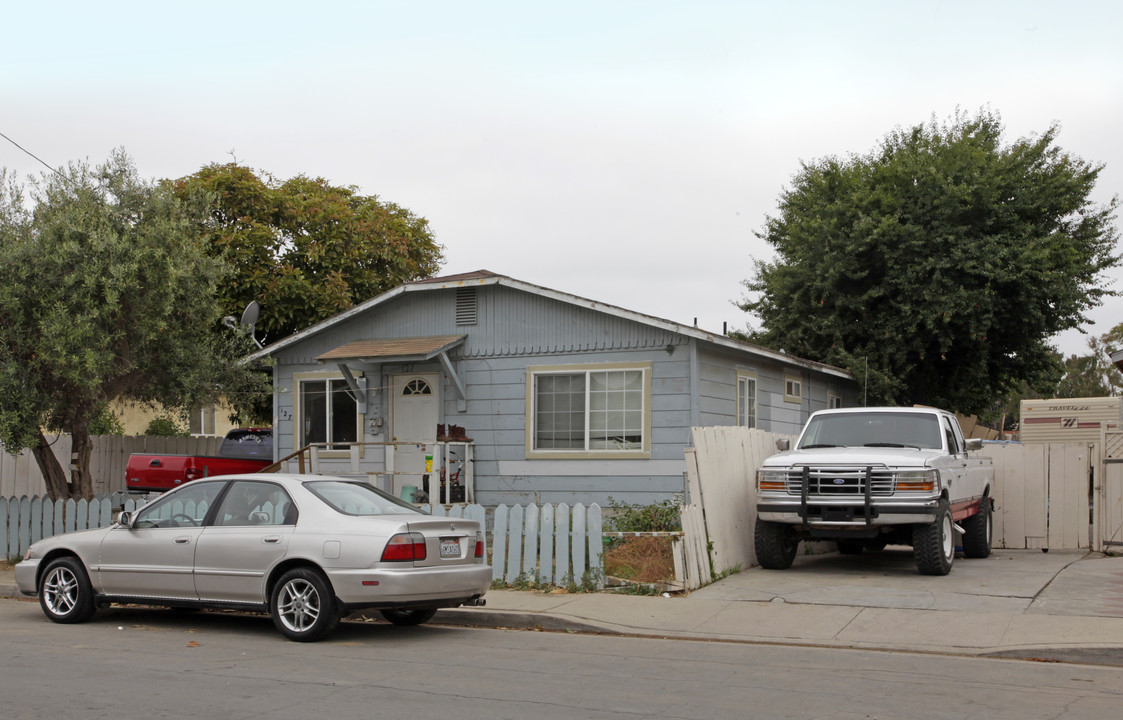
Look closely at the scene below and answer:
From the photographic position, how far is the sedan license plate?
369 inches

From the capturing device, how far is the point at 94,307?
14.0m

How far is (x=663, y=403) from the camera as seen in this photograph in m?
16.5

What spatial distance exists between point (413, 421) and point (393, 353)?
1662 millimetres

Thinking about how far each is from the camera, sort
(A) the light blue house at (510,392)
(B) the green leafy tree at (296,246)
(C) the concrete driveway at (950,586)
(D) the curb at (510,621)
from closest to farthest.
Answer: (D) the curb at (510,621) → (C) the concrete driveway at (950,586) → (A) the light blue house at (510,392) → (B) the green leafy tree at (296,246)

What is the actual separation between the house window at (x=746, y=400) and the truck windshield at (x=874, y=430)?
4.07 meters

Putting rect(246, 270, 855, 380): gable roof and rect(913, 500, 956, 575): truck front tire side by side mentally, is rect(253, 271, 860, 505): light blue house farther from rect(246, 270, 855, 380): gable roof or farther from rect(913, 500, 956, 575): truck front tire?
rect(913, 500, 956, 575): truck front tire

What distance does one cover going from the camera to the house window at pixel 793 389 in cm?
2033

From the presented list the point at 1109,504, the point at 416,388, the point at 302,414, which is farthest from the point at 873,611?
the point at 302,414

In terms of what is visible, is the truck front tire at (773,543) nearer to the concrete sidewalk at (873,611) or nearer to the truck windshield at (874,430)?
the concrete sidewalk at (873,611)

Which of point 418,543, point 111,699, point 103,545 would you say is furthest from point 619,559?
point 111,699

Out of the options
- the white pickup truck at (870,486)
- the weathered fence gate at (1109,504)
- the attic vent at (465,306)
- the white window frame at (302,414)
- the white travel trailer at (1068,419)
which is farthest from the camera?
the white travel trailer at (1068,419)

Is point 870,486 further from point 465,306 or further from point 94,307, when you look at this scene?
point 94,307

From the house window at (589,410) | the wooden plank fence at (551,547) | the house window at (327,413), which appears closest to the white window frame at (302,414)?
the house window at (327,413)

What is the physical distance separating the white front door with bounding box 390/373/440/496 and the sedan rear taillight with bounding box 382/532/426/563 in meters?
8.62
